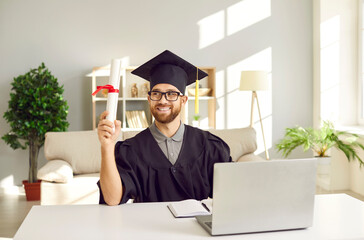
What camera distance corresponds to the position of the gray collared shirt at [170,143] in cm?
240

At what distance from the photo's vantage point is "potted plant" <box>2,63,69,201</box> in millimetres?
5328

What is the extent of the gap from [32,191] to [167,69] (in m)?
3.62

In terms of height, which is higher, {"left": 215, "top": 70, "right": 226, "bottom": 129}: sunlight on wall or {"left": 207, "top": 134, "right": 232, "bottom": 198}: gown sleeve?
{"left": 215, "top": 70, "right": 226, "bottom": 129}: sunlight on wall

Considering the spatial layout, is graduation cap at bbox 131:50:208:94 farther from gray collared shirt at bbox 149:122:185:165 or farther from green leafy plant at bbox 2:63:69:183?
green leafy plant at bbox 2:63:69:183

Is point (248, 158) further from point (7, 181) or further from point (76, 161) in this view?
point (7, 181)

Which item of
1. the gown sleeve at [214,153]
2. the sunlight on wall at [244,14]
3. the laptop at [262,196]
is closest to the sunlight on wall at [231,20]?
the sunlight on wall at [244,14]

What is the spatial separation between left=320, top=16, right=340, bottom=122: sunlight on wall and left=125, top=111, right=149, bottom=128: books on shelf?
2.33 m

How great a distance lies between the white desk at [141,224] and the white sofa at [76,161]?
215 cm

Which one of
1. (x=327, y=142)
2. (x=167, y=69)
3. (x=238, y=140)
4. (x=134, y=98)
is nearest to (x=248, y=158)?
(x=238, y=140)

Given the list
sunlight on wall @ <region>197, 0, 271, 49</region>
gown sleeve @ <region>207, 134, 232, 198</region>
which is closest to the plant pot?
sunlight on wall @ <region>197, 0, 271, 49</region>

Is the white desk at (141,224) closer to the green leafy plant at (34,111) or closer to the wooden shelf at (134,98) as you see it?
the green leafy plant at (34,111)

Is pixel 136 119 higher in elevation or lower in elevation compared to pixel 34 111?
lower

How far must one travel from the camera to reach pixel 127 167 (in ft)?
7.59

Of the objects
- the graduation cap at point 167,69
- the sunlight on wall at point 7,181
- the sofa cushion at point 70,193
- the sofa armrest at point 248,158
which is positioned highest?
the graduation cap at point 167,69
